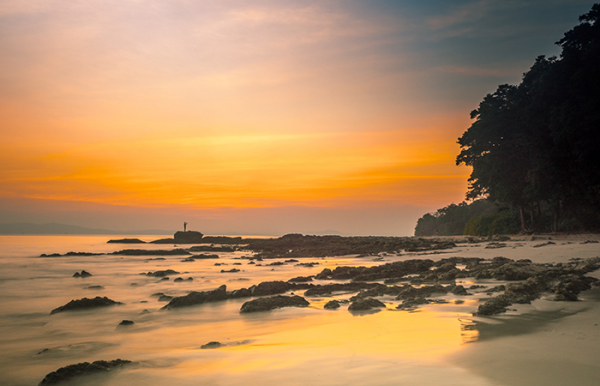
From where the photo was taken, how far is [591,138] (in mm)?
17625

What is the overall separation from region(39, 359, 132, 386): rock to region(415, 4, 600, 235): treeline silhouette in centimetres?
2010

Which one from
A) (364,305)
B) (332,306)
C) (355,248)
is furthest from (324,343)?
(355,248)

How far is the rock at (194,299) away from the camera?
8.77m

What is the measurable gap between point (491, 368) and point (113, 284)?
14323 mm

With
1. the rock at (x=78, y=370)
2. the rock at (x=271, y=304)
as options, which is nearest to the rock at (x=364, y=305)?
the rock at (x=271, y=304)

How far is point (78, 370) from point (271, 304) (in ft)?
12.6

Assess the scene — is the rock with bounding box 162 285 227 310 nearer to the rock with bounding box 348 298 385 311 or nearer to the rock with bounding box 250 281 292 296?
the rock with bounding box 250 281 292 296

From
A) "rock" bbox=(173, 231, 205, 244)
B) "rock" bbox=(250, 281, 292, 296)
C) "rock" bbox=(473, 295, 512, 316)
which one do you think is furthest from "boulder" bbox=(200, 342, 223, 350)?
"rock" bbox=(173, 231, 205, 244)

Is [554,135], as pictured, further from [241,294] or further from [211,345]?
[211,345]

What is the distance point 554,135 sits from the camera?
19062 mm

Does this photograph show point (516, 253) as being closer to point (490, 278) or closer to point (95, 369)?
point (490, 278)

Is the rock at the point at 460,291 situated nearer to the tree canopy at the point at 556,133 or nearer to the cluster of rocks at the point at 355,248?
the tree canopy at the point at 556,133

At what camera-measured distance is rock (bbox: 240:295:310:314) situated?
303 inches

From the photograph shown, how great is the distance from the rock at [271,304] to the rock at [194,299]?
1.63m
